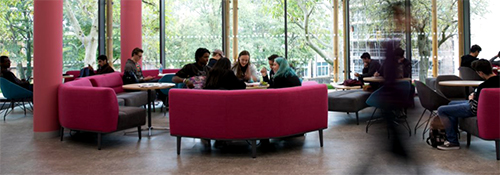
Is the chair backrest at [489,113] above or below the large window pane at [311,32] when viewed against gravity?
below

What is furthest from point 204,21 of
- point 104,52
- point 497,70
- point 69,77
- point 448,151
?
point 448,151

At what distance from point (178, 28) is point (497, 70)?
8.11 meters

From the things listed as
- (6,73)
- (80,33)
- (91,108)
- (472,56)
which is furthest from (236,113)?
(80,33)

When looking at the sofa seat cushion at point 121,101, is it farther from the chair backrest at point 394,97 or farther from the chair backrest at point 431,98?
the chair backrest at point 394,97

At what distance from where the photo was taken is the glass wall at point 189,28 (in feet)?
42.1

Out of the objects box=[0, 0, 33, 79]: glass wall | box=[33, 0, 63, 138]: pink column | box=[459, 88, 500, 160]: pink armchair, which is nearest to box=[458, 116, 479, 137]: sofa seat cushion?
box=[459, 88, 500, 160]: pink armchair

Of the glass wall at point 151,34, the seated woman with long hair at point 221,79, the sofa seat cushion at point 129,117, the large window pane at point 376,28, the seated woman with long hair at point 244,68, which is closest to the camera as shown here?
the large window pane at point 376,28

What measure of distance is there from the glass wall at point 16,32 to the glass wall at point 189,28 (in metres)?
3.58

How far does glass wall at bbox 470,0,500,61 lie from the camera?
11.7 meters

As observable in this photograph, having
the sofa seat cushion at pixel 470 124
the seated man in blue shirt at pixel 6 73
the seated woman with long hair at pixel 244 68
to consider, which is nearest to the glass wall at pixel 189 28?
the seated man in blue shirt at pixel 6 73

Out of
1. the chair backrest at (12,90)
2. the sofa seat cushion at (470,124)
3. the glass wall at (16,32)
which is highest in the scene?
the glass wall at (16,32)

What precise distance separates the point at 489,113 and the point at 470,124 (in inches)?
15.9

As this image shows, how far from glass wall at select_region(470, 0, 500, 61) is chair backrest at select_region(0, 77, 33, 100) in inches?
421

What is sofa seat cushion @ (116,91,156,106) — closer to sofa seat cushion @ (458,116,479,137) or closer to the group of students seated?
the group of students seated
